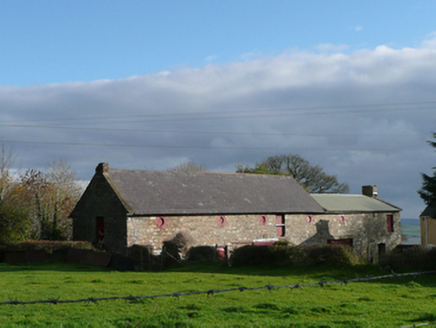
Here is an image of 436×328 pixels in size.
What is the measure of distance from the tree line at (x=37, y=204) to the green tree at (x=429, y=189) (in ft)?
87.9

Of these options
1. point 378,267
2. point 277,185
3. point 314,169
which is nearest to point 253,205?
point 277,185

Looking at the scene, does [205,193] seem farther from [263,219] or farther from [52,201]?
[52,201]

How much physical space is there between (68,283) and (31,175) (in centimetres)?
3538

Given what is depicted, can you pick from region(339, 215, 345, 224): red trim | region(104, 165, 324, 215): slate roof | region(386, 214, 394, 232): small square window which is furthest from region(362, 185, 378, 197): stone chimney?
region(104, 165, 324, 215): slate roof

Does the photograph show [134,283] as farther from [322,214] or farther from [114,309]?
[322,214]

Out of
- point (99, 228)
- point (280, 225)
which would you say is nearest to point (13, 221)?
point (99, 228)

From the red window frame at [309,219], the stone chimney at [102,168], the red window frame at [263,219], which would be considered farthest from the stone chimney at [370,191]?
the stone chimney at [102,168]

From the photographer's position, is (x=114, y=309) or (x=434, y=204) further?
(x=434, y=204)

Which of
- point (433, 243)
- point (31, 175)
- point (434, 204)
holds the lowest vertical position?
point (433, 243)

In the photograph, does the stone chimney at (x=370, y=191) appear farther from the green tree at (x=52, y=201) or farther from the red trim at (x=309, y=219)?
the green tree at (x=52, y=201)

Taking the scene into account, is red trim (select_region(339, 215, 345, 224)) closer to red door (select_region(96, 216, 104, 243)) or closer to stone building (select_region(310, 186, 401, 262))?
stone building (select_region(310, 186, 401, 262))

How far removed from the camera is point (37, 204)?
44656mm

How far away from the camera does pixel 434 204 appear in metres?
27.9

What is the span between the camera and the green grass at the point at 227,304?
11.1 meters
